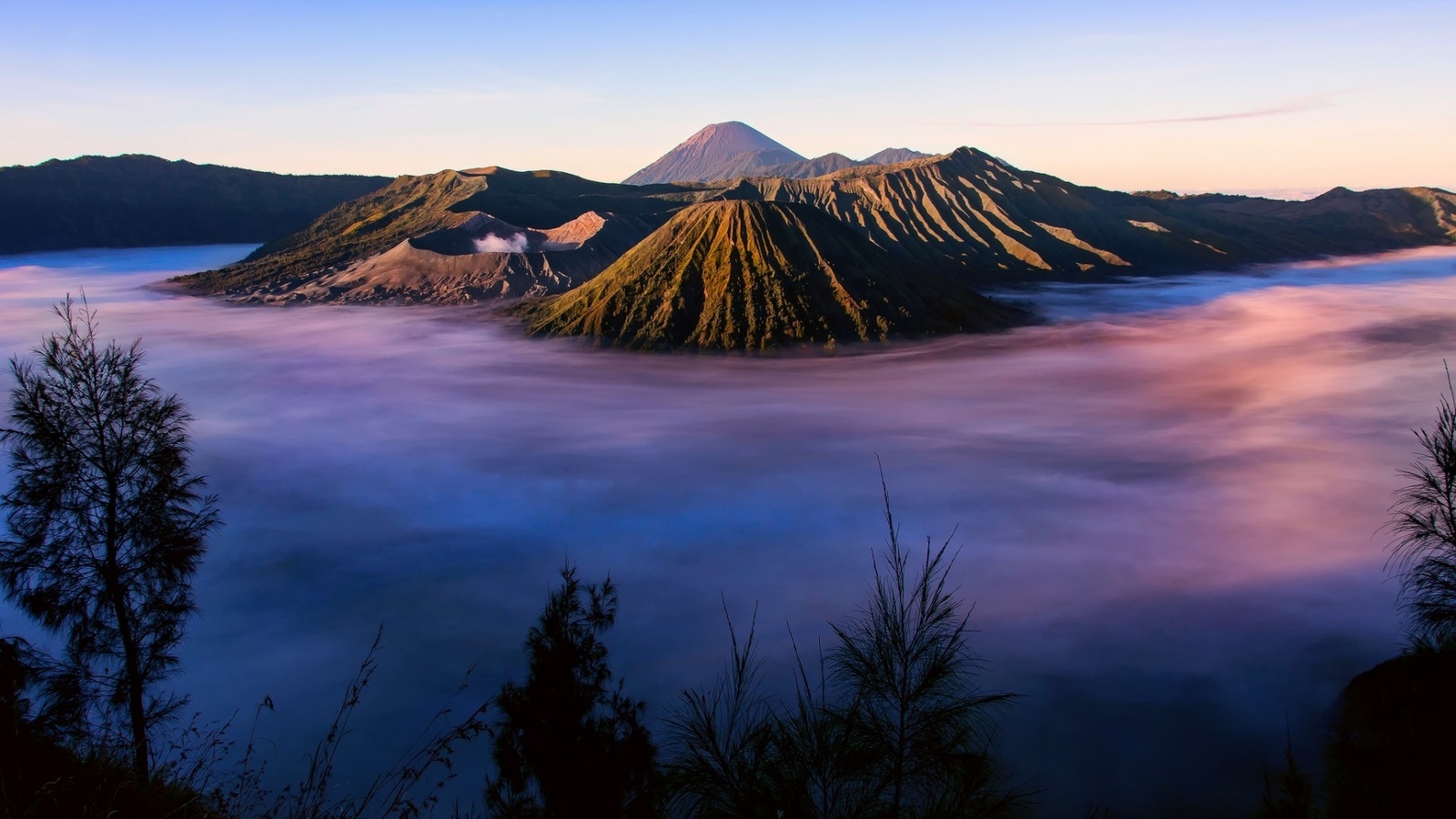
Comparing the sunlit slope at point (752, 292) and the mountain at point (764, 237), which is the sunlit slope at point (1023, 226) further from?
the sunlit slope at point (752, 292)

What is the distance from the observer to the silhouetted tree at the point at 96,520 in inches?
606

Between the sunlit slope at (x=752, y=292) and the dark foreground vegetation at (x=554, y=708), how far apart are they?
2199 inches

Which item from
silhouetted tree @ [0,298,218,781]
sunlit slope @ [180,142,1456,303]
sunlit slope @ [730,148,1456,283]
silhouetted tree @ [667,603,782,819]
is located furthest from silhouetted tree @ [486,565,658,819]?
sunlit slope @ [730,148,1456,283]

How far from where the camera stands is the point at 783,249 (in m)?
77.6

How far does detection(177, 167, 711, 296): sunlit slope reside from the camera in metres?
113

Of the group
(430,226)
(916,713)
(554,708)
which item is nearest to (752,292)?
(554,708)

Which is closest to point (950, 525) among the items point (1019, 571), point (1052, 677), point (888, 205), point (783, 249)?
point (1019, 571)

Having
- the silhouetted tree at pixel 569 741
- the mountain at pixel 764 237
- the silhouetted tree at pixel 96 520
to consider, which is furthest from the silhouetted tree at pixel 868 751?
the mountain at pixel 764 237

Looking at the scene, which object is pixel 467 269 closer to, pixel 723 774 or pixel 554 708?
pixel 554 708

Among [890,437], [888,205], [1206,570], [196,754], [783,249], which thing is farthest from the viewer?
[888,205]

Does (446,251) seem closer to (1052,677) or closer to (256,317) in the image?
(256,317)

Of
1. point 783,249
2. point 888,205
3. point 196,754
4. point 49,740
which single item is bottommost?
point 196,754

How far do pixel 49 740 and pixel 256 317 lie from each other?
4181 inches

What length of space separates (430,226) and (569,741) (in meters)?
137
